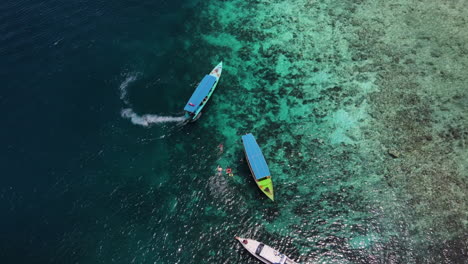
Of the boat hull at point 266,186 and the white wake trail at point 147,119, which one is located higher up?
the white wake trail at point 147,119

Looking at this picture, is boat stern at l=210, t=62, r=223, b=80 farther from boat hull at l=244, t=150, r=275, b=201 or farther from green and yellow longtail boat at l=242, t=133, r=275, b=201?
boat hull at l=244, t=150, r=275, b=201

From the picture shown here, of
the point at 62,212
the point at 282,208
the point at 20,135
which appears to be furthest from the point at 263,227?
the point at 20,135

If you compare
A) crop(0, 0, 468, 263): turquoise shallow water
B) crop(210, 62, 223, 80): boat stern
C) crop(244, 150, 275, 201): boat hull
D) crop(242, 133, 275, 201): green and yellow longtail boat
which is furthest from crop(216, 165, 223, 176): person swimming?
crop(210, 62, 223, 80): boat stern

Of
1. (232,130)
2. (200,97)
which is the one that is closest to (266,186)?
(232,130)

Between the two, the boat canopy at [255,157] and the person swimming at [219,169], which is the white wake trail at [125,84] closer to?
the person swimming at [219,169]

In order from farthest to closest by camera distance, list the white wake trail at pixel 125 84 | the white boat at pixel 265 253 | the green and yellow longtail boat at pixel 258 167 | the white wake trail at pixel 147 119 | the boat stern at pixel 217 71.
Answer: the boat stern at pixel 217 71
the white wake trail at pixel 125 84
the white wake trail at pixel 147 119
the green and yellow longtail boat at pixel 258 167
the white boat at pixel 265 253

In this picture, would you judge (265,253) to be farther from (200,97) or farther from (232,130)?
(200,97)

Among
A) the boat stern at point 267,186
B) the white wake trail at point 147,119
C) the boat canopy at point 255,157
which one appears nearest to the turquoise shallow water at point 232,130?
the white wake trail at point 147,119

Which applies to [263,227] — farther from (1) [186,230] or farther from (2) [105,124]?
(2) [105,124]
